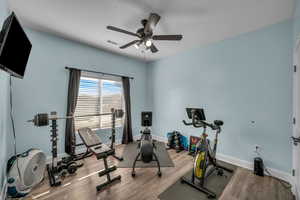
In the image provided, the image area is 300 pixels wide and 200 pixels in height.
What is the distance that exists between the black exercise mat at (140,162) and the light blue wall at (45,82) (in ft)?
5.04

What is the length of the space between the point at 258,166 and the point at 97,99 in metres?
4.03

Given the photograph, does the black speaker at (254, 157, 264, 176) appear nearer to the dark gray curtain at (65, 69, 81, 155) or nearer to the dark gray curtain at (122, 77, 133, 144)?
the dark gray curtain at (122, 77, 133, 144)

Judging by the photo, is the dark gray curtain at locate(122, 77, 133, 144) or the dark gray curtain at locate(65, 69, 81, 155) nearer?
the dark gray curtain at locate(65, 69, 81, 155)

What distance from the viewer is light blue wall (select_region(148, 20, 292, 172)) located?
7.52 feet

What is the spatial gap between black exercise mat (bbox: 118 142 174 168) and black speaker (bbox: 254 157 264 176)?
5.19 feet

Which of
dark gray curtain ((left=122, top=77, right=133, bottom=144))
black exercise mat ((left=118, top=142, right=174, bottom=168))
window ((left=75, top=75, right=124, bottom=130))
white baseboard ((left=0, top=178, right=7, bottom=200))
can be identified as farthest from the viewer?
dark gray curtain ((left=122, top=77, right=133, bottom=144))

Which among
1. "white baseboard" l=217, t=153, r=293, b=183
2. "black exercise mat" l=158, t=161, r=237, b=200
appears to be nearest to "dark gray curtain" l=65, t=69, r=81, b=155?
"black exercise mat" l=158, t=161, r=237, b=200

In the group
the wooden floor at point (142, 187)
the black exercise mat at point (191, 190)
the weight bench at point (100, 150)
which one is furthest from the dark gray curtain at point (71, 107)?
the black exercise mat at point (191, 190)

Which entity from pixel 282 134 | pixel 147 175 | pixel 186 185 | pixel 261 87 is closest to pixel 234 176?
pixel 186 185

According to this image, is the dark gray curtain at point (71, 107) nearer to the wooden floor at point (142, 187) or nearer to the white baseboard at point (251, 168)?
the wooden floor at point (142, 187)

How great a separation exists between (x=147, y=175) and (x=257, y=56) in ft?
10.6

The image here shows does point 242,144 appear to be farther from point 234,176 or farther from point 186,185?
point 186,185

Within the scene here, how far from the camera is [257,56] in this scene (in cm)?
256

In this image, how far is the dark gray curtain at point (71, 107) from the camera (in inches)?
117
